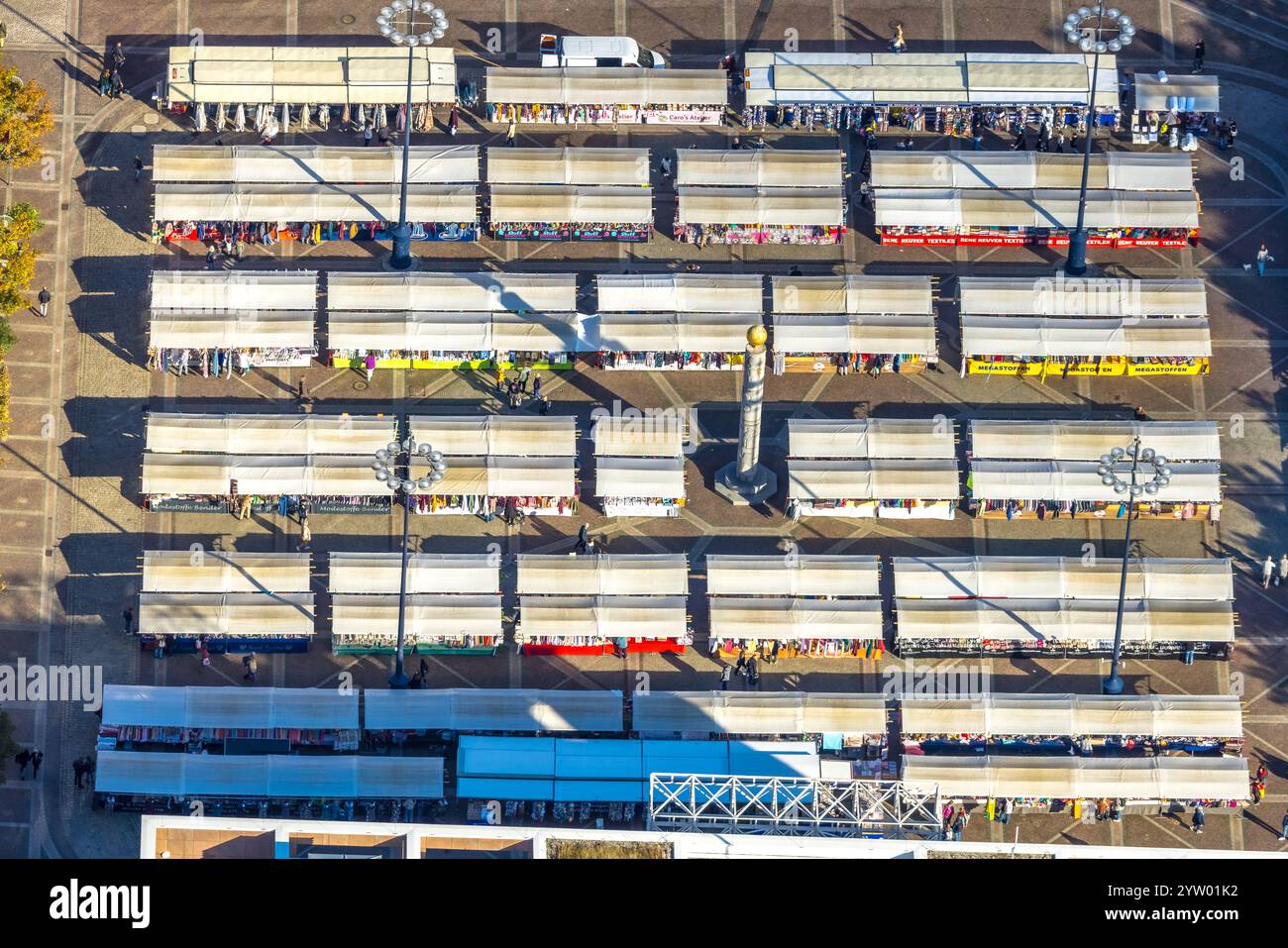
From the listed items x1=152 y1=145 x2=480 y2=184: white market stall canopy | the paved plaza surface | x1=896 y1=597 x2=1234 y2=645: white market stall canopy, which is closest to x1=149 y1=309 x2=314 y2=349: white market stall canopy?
the paved plaza surface

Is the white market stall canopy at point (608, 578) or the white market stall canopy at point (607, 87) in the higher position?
the white market stall canopy at point (607, 87)

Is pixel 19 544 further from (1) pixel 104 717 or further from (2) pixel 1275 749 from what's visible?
(2) pixel 1275 749

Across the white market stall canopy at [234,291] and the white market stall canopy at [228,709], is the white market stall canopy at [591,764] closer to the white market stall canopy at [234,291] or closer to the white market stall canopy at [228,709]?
the white market stall canopy at [228,709]

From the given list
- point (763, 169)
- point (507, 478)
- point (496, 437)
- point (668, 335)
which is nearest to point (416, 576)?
point (507, 478)

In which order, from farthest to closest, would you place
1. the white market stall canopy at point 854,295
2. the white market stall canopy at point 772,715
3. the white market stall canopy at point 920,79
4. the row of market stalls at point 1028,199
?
the white market stall canopy at point 920,79, the row of market stalls at point 1028,199, the white market stall canopy at point 854,295, the white market stall canopy at point 772,715

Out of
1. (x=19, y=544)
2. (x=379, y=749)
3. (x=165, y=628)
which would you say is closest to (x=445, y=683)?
(x=379, y=749)

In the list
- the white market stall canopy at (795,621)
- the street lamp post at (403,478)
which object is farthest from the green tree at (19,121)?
the white market stall canopy at (795,621)
